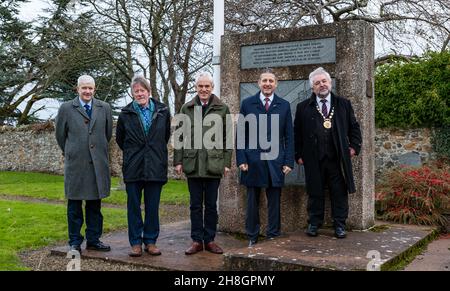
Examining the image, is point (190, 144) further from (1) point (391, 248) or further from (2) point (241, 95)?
(1) point (391, 248)

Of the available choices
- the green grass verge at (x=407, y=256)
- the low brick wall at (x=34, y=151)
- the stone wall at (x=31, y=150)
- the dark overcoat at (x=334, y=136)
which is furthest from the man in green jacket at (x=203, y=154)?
the stone wall at (x=31, y=150)

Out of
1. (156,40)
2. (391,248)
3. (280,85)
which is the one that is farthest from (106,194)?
(156,40)

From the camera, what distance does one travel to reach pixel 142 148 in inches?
211

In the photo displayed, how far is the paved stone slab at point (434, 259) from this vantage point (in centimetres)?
488

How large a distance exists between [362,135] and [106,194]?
3.02 meters

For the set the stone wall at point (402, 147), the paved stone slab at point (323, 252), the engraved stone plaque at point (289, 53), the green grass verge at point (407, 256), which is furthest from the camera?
the stone wall at point (402, 147)

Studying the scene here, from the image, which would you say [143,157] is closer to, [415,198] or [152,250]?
[152,250]

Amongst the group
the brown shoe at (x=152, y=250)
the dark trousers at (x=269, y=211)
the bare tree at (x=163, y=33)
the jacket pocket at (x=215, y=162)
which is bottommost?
the brown shoe at (x=152, y=250)

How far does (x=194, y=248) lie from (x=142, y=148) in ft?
3.94

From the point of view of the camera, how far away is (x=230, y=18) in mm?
14719

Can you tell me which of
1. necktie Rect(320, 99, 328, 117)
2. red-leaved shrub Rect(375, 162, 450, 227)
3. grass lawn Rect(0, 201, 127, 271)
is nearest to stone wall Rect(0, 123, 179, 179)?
grass lawn Rect(0, 201, 127, 271)

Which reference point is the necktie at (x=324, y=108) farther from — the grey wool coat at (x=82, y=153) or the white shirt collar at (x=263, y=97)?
the grey wool coat at (x=82, y=153)

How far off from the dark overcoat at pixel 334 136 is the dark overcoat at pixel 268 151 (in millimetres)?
227

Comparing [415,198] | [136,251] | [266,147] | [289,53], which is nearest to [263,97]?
[266,147]
